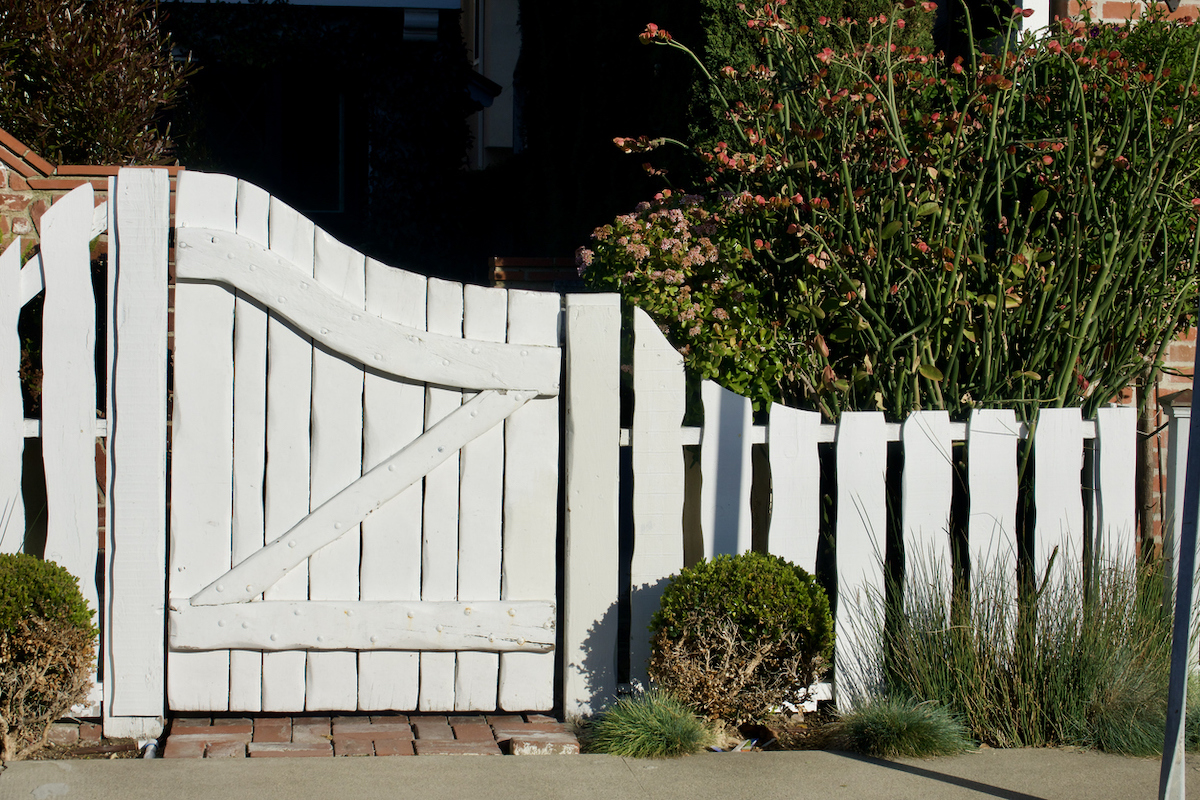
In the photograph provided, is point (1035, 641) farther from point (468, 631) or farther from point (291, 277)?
point (291, 277)

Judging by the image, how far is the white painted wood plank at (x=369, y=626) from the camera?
317cm

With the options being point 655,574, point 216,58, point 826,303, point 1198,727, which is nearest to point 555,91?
point 216,58

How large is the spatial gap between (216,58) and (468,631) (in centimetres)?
754

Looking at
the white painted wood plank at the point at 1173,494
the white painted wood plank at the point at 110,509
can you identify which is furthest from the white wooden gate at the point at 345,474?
the white painted wood plank at the point at 1173,494

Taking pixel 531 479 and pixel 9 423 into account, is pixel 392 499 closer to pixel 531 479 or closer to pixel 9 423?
pixel 531 479

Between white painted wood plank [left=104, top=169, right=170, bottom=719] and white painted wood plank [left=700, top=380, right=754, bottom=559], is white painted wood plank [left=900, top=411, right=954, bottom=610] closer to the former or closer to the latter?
white painted wood plank [left=700, top=380, right=754, bottom=559]

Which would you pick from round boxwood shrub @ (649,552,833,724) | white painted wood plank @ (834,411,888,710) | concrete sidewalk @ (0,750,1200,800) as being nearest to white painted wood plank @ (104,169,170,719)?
concrete sidewalk @ (0,750,1200,800)

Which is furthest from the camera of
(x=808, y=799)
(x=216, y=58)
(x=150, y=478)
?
(x=216, y=58)

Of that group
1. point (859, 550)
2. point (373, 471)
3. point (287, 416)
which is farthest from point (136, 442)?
point (859, 550)

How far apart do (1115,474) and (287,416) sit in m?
2.77

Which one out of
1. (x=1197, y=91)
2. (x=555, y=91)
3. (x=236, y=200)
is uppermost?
(x=555, y=91)

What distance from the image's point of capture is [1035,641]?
3.14 metres

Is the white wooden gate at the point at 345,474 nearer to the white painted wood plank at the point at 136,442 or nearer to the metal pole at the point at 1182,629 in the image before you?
the white painted wood plank at the point at 136,442

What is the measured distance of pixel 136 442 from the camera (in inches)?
123
